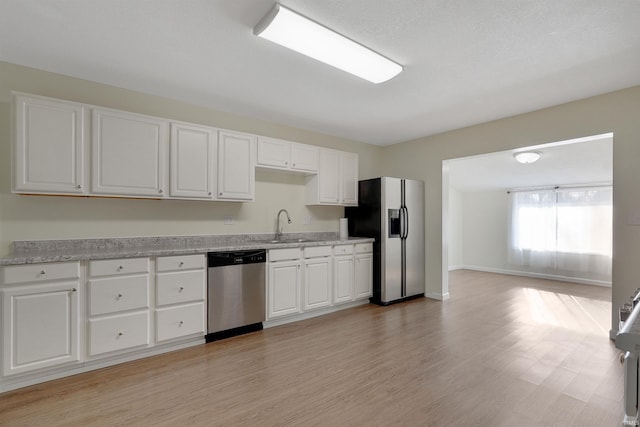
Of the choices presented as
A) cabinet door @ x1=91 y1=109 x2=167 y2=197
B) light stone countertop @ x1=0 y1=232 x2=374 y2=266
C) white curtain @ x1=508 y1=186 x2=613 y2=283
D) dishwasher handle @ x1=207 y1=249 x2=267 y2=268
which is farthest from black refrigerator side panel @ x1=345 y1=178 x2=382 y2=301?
white curtain @ x1=508 y1=186 x2=613 y2=283

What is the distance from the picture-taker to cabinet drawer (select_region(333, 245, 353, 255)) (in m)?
4.12

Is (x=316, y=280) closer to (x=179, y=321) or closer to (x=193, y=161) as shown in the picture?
(x=179, y=321)

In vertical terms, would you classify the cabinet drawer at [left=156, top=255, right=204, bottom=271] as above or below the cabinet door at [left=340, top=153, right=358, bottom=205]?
below

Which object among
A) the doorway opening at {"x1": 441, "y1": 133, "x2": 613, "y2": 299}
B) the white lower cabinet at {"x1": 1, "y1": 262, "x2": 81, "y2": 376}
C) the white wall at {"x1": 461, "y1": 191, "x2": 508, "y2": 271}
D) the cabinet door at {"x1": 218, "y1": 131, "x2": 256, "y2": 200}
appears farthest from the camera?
the white wall at {"x1": 461, "y1": 191, "x2": 508, "y2": 271}

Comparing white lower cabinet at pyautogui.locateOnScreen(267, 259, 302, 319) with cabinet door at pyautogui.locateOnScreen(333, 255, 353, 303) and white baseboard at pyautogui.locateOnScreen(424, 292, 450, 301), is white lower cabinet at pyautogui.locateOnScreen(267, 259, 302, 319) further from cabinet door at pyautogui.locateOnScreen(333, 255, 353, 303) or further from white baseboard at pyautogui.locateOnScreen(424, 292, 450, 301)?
white baseboard at pyautogui.locateOnScreen(424, 292, 450, 301)

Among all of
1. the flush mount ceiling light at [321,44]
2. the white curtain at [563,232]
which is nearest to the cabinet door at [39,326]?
the flush mount ceiling light at [321,44]

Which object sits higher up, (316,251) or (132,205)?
(132,205)

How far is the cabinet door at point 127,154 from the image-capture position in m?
2.76

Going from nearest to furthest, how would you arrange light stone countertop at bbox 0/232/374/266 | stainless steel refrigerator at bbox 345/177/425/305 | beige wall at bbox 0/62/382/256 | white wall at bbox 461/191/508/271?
light stone countertop at bbox 0/232/374/266, beige wall at bbox 0/62/382/256, stainless steel refrigerator at bbox 345/177/425/305, white wall at bbox 461/191/508/271

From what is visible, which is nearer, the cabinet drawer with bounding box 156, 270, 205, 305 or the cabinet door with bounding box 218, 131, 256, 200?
the cabinet drawer with bounding box 156, 270, 205, 305

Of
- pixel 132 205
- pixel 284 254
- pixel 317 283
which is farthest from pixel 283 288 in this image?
pixel 132 205

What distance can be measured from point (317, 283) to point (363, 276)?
0.85m

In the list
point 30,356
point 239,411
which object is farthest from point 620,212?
point 30,356

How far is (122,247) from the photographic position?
10.0 ft
